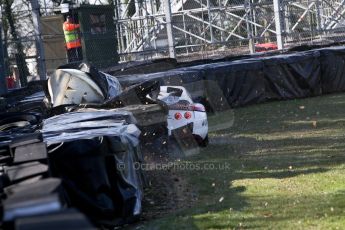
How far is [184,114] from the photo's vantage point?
13695 mm

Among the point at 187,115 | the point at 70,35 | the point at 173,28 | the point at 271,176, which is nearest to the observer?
the point at 271,176

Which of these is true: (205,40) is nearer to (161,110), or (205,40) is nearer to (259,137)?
(259,137)

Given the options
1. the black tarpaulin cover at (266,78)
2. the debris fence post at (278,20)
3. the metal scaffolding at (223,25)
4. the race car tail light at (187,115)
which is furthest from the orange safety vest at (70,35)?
the race car tail light at (187,115)

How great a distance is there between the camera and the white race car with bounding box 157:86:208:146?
44.5 feet

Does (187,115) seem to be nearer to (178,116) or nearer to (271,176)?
(178,116)

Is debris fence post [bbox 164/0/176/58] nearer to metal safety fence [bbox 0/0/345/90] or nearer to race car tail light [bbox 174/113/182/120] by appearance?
metal safety fence [bbox 0/0/345/90]

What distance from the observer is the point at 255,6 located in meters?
30.7

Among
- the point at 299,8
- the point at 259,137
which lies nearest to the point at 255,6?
the point at 299,8

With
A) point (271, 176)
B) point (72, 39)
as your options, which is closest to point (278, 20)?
point (72, 39)

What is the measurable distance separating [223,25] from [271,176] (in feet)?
72.5

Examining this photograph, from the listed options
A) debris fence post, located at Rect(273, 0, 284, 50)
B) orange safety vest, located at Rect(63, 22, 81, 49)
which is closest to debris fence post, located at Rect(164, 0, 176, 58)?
debris fence post, located at Rect(273, 0, 284, 50)

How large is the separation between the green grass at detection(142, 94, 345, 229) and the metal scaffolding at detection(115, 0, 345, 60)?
35.9 feet

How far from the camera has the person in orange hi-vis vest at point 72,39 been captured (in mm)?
22797

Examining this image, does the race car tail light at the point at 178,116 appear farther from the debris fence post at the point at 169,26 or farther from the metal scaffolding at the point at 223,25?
the metal scaffolding at the point at 223,25
